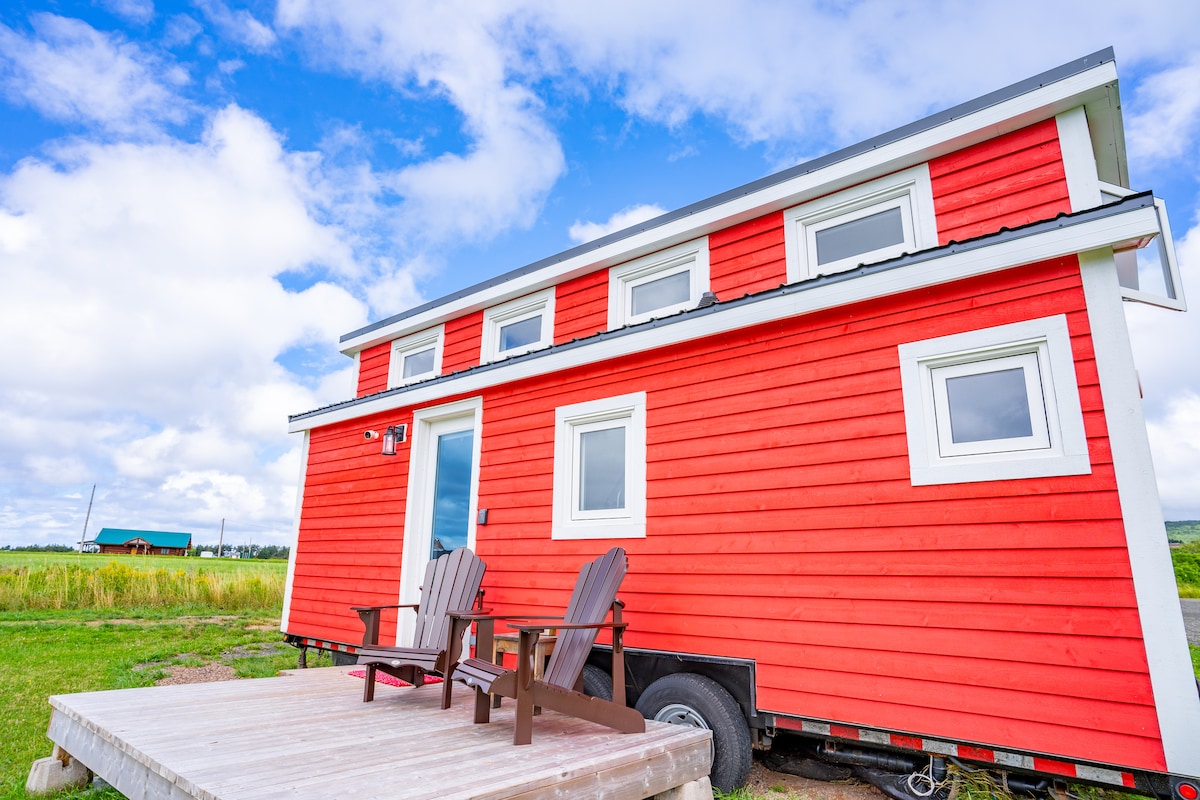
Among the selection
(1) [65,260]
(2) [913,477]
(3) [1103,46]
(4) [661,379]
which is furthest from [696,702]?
(1) [65,260]

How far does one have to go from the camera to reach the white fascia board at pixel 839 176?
12.0ft

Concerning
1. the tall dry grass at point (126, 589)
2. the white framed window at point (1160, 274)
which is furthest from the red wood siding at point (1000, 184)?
the tall dry grass at point (126, 589)

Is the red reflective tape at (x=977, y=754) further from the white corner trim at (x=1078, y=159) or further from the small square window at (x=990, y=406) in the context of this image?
the white corner trim at (x=1078, y=159)

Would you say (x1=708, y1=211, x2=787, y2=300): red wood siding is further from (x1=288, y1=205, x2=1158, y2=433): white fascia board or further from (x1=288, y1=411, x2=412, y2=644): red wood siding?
(x1=288, y1=411, x2=412, y2=644): red wood siding

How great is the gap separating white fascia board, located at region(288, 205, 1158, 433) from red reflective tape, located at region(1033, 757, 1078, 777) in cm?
213

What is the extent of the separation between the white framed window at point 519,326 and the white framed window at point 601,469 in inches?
67.8

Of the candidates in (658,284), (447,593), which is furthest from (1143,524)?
(658,284)

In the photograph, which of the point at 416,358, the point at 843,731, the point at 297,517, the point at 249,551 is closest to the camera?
the point at 843,731

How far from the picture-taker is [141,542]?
1953 inches

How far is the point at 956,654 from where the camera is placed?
2709 millimetres

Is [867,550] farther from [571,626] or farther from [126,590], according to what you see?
[126,590]

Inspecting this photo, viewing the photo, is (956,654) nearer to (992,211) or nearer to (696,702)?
(696,702)

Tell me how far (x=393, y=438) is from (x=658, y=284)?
2.93m

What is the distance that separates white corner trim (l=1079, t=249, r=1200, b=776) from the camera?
224cm
